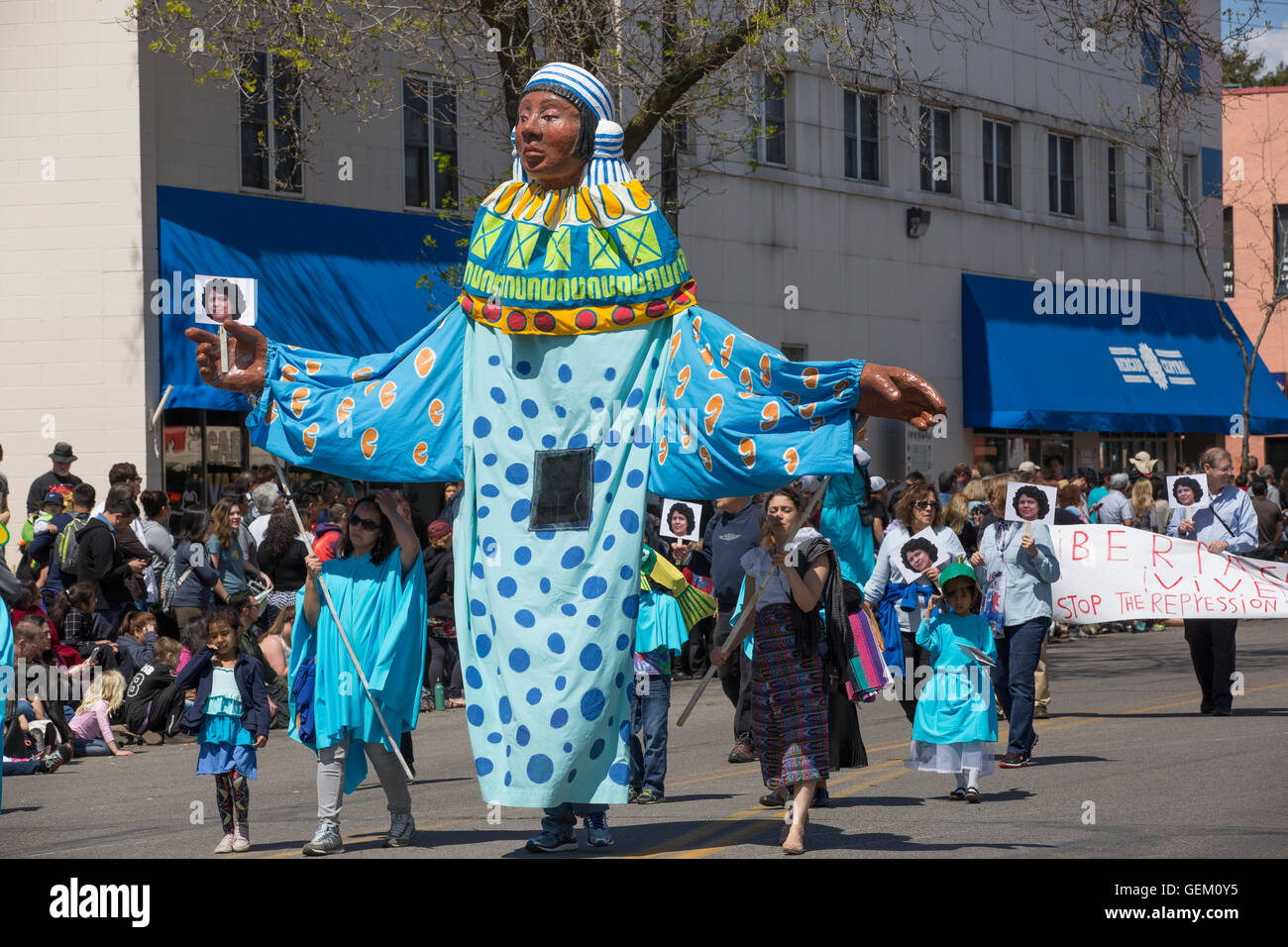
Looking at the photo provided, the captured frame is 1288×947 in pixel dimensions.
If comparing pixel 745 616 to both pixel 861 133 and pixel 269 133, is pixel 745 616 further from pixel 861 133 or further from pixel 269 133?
pixel 861 133

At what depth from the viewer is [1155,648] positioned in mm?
19344

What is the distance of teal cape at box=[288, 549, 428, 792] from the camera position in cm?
801

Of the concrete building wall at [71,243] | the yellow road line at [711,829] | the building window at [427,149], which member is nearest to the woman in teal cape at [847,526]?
the yellow road line at [711,829]

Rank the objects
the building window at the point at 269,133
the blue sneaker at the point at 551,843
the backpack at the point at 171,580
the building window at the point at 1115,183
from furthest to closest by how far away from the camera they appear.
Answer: the building window at the point at 1115,183 < the building window at the point at 269,133 < the backpack at the point at 171,580 < the blue sneaker at the point at 551,843

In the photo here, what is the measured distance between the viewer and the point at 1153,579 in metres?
13.5

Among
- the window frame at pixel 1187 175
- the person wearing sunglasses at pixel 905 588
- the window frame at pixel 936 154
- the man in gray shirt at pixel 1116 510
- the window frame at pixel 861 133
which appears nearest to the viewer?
the person wearing sunglasses at pixel 905 588

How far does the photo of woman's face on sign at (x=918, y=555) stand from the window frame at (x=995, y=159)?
18.4m

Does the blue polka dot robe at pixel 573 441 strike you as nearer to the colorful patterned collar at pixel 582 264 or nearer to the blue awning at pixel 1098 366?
the colorful patterned collar at pixel 582 264

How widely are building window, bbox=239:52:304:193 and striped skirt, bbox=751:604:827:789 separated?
39.2ft

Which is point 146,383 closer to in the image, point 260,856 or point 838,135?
point 260,856

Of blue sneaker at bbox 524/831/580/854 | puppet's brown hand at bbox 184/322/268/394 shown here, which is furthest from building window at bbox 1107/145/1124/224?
puppet's brown hand at bbox 184/322/268/394

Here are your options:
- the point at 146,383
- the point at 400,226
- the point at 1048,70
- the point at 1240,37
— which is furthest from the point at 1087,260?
the point at 146,383

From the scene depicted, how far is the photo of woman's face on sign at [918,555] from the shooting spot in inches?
448

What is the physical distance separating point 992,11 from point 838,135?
388 centimetres
